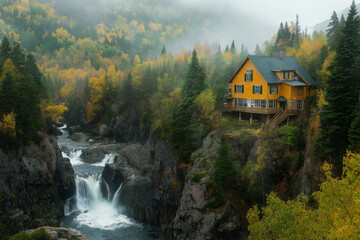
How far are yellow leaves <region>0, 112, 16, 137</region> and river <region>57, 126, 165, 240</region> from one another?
15536 millimetres

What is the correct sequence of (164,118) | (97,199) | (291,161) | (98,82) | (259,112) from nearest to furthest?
1. (291,161)
2. (259,112)
3. (97,199)
4. (164,118)
5. (98,82)

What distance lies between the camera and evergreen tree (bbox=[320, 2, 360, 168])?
2977cm

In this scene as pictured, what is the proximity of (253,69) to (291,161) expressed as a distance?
19.2 meters

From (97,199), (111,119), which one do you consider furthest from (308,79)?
(111,119)

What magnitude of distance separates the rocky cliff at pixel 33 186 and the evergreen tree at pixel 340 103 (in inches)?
1433

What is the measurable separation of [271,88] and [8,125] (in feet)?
121

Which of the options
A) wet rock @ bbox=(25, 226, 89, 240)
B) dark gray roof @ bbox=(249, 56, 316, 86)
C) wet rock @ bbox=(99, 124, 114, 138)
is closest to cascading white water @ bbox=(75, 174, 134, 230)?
wet rock @ bbox=(25, 226, 89, 240)

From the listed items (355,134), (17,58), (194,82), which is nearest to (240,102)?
(194,82)

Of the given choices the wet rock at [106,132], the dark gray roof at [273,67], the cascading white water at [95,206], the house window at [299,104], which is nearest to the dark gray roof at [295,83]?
the dark gray roof at [273,67]

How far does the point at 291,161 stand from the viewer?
3681 cm

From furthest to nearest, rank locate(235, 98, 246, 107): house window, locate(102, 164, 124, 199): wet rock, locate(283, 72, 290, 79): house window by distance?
1. locate(102, 164, 124, 199): wet rock
2. locate(235, 98, 246, 107): house window
3. locate(283, 72, 290, 79): house window

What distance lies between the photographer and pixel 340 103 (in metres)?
30.8

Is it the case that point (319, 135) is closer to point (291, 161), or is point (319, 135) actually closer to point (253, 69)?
point (291, 161)

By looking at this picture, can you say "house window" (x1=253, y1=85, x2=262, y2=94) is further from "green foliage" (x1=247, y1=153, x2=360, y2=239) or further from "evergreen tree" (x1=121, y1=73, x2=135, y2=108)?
"evergreen tree" (x1=121, y1=73, x2=135, y2=108)
